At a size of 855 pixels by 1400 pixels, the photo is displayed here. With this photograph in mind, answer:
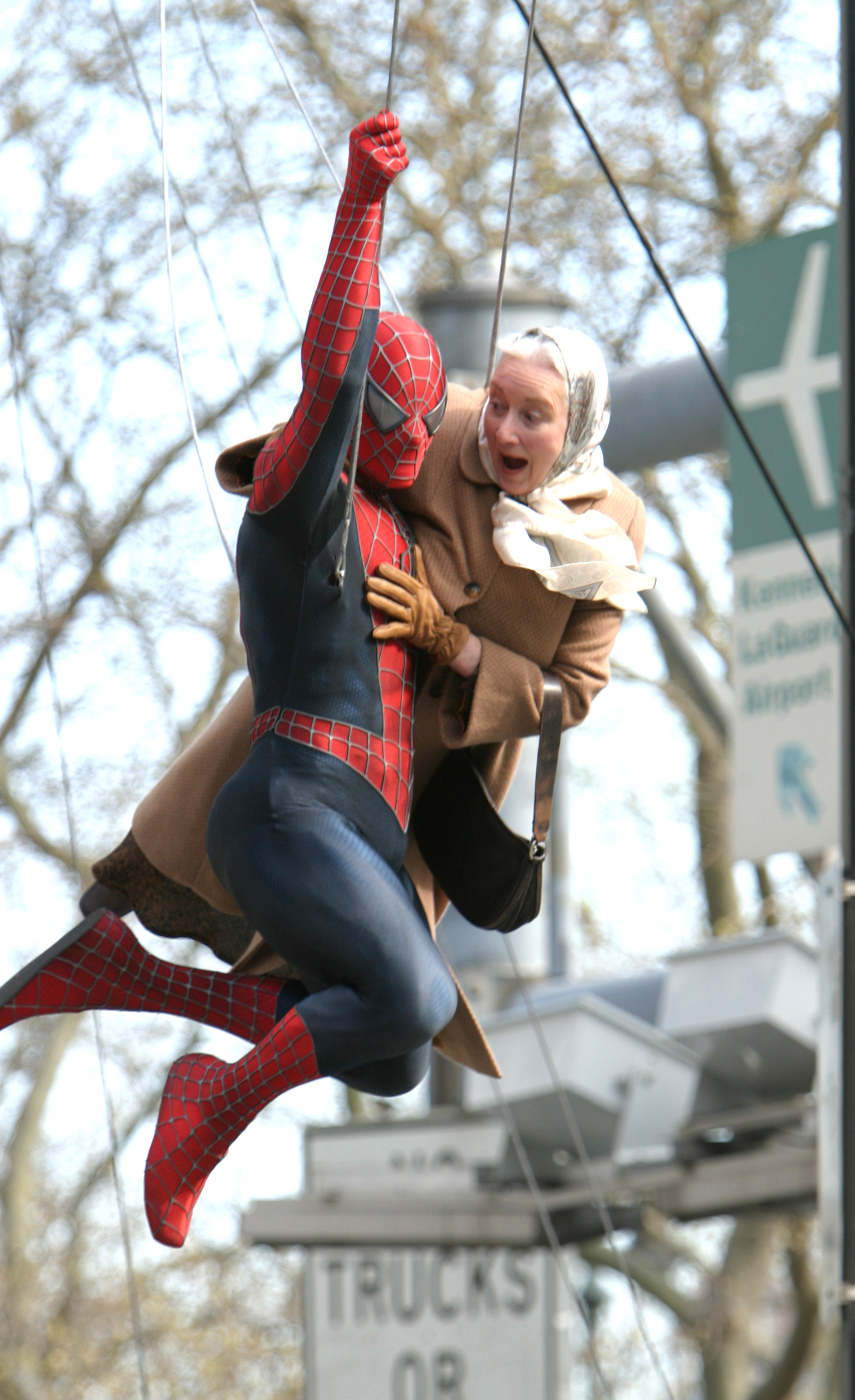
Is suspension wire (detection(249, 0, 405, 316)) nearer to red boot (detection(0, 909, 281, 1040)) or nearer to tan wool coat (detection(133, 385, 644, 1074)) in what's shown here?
tan wool coat (detection(133, 385, 644, 1074))

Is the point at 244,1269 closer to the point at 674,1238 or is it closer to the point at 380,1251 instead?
the point at 674,1238

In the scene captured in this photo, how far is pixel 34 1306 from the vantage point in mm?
15312

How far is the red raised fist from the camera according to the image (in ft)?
7.71

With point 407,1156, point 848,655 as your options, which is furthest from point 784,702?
point 848,655

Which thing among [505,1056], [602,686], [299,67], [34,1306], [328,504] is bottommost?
[34,1306]

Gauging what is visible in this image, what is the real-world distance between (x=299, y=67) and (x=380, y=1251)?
933 centimetres

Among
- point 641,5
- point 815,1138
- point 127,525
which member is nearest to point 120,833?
point 127,525

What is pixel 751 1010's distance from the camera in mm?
6352

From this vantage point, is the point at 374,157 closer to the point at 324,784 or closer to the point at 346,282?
the point at 346,282

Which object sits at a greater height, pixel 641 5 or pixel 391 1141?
pixel 641 5

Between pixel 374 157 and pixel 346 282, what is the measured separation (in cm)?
13

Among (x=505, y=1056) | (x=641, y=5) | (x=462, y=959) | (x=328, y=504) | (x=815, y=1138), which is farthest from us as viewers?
(x=641, y=5)

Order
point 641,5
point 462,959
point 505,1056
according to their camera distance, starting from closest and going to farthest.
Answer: point 505,1056, point 462,959, point 641,5

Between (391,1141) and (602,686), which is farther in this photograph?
(391,1141)
